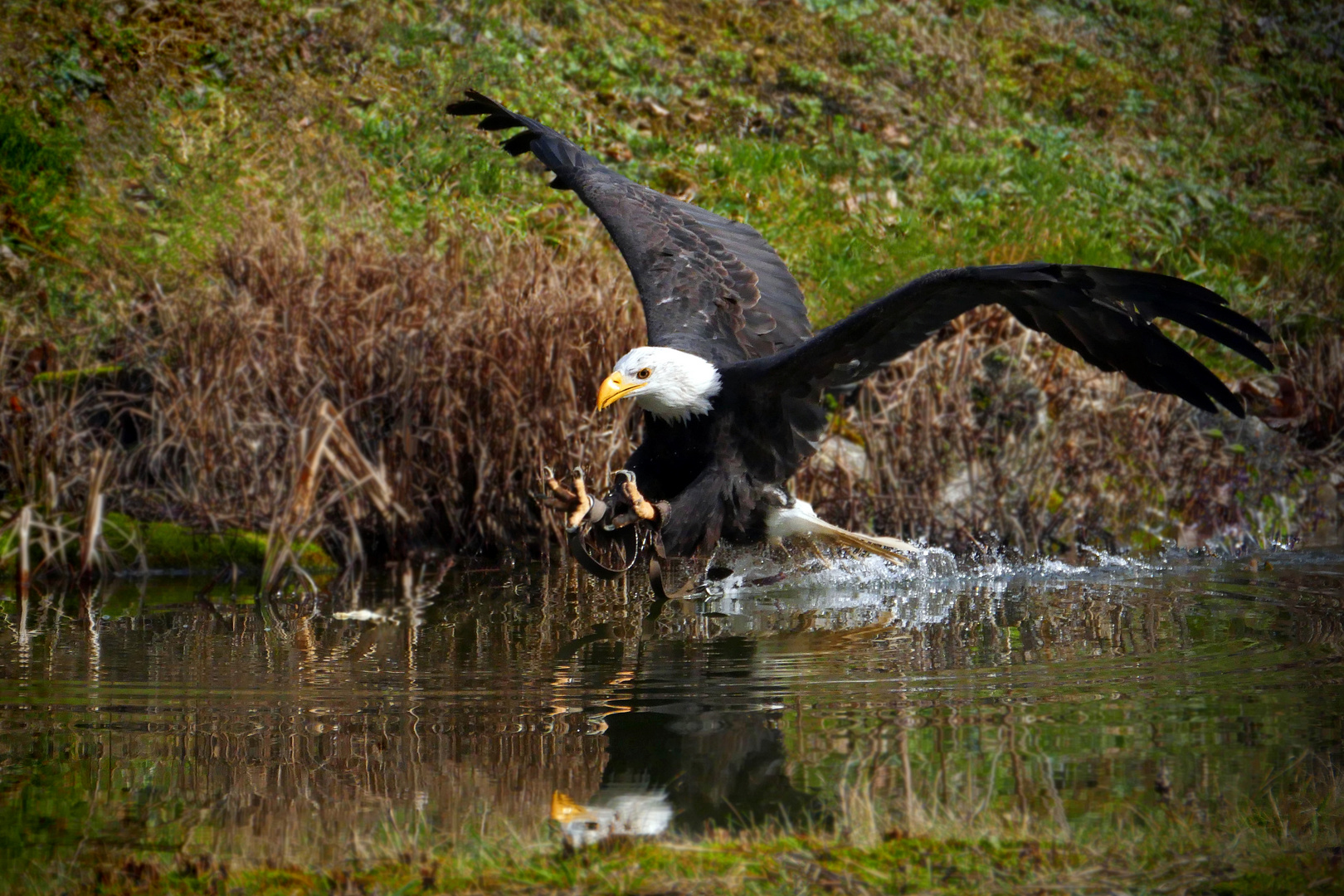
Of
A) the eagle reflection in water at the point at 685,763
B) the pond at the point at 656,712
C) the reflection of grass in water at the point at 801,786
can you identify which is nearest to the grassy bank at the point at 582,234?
the pond at the point at 656,712

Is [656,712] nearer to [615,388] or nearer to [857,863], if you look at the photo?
[857,863]

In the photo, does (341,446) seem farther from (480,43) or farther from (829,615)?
(480,43)

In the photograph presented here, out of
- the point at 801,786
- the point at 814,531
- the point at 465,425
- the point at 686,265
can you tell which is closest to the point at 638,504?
the point at 814,531

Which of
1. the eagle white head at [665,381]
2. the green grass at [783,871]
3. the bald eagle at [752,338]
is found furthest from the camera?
the eagle white head at [665,381]

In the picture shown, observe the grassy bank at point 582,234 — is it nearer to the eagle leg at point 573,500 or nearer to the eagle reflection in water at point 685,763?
the eagle leg at point 573,500

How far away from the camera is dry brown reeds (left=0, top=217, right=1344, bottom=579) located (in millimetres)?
6785

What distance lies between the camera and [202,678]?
4195 millimetres

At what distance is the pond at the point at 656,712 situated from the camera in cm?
284

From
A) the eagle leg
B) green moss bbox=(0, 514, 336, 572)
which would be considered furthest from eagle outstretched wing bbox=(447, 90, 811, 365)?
green moss bbox=(0, 514, 336, 572)

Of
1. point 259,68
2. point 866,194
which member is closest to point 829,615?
point 866,194

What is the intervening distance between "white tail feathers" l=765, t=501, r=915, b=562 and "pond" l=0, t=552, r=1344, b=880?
23cm

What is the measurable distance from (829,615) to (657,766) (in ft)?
7.21

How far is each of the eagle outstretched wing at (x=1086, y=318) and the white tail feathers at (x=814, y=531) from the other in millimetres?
955

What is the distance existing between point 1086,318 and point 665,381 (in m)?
1.55
